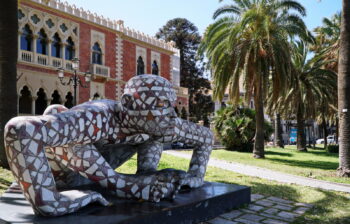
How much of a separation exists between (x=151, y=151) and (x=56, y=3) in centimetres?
1916

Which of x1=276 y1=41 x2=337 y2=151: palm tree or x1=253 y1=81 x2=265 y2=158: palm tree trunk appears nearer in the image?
x1=253 y1=81 x2=265 y2=158: palm tree trunk

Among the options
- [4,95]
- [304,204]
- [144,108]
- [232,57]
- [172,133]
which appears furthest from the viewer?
[232,57]

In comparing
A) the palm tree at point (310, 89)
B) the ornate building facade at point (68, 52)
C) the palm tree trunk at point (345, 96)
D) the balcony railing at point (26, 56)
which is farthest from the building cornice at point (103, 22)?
the palm tree trunk at point (345, 96)

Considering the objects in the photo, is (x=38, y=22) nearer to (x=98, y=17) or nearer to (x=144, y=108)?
(x=98, y=17)

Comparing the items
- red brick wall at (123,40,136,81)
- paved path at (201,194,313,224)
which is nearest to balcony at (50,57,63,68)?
red brick wall at (123,40,136,81)

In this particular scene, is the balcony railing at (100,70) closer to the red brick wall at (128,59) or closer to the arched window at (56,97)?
the red brick wall at (128,59)

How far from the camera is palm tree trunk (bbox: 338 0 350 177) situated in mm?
9211

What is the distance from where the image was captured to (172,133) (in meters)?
3.50

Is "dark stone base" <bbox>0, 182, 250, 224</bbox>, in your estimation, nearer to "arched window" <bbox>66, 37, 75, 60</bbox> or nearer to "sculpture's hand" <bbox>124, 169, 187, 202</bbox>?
"sculpture's hand" <bbox>124, 169, 187, 202</bbox>

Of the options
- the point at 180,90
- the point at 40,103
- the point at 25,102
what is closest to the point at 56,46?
the point at 40,103

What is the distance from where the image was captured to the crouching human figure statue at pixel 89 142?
8.64 ft

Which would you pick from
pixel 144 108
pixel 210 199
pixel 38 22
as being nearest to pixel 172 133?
pixel 144 108

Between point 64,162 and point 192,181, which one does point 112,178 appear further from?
point 192,181

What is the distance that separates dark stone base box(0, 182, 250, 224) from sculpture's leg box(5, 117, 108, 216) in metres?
0.18
